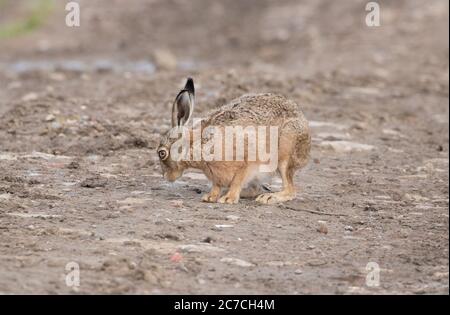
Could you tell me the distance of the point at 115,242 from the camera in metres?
6.24

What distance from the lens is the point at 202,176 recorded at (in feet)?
28.1

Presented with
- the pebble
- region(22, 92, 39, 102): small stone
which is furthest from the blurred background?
the pebble

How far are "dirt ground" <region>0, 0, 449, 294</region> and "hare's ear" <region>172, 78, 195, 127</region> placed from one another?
60 cm

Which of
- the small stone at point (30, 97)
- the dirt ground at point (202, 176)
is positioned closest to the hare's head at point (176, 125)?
the dirt ground at point (202, 176)

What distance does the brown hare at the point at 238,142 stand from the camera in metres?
7.45

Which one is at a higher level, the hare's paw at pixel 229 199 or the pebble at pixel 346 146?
the pebble at pixel 346 146

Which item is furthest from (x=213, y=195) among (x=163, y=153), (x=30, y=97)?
(x=30, y=97)

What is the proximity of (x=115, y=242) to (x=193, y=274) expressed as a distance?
782 millimetres

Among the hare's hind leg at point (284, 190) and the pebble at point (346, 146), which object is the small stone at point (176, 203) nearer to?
the hare's hind leg at point (284, 190)

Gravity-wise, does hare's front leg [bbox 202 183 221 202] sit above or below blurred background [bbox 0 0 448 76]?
below

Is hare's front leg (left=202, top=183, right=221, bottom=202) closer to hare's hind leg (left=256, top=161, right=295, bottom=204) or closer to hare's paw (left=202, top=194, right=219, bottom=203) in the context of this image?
hare's paw (left=202, top=194, right=219, bottom=203)

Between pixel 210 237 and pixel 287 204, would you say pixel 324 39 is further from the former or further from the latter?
pixel 210 237

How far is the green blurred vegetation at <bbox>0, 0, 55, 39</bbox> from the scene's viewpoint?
17.5 meters
